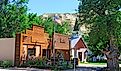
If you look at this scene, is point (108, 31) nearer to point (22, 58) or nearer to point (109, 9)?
point (109, 9)

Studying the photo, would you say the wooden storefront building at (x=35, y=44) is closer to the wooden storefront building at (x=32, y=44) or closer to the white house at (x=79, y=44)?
the wooden storefront building at (x=32, y=44)

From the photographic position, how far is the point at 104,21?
2992cm

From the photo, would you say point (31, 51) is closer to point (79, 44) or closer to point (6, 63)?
point (6, 63)

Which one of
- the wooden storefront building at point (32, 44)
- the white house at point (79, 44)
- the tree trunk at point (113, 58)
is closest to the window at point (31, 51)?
the wooden storefront building at point (32, 44)

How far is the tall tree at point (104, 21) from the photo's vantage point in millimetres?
29875

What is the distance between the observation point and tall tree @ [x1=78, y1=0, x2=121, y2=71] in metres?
29.9

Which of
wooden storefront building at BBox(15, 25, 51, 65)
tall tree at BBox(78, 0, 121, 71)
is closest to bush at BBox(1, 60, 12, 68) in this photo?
wooden storefront building at BBox(15, 25, 51, 65)

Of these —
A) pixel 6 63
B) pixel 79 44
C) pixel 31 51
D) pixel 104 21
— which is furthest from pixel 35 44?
pixel 79 44

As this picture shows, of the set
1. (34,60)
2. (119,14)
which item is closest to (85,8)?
(119,14)

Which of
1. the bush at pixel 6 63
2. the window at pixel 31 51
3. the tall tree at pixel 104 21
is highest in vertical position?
the tall tree at pixel 104 21

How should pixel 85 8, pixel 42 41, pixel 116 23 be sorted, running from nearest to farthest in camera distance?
pixel 116 23 < pixel 85 8 < pixel 42 41

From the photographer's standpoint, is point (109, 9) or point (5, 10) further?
point (5, 10)

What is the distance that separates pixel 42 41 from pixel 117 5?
14.0 metres

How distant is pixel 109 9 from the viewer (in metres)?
30.4
